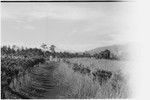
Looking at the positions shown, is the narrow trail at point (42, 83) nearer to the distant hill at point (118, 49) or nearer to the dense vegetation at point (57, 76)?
the dense vegetation at point (57, 76)

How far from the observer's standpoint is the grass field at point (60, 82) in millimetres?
2482

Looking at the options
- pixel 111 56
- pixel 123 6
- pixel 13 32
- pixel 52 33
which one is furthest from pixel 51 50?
pixel 123 6

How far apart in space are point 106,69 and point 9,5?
0.95 m

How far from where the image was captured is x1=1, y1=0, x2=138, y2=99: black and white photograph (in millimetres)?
2514

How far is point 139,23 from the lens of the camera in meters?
2.55

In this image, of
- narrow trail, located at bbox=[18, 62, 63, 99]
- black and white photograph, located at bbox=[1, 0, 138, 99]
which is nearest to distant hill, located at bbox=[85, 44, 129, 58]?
black and white photograph, located at bbox=[1, 0, 138, 99]

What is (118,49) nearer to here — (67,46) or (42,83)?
(67,46)

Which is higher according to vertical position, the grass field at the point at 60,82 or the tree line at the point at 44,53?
the tree line at the point at 44,53

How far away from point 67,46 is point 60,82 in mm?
299

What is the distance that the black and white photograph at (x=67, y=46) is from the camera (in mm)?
2514

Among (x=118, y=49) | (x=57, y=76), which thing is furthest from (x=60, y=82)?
(x=118, y=49)

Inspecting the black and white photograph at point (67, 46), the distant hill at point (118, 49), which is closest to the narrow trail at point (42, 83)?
the black and white photograph at point (67, 46)

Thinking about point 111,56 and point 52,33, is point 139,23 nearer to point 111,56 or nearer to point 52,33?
point 111,56

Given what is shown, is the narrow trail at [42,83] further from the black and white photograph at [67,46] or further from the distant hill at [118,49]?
the distant hill at [118,49]
